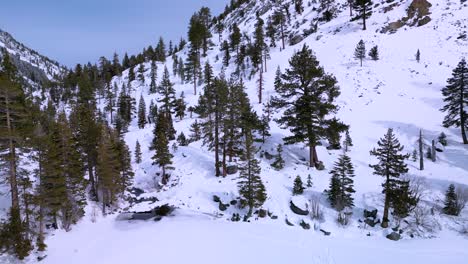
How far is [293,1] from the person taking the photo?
92.2m

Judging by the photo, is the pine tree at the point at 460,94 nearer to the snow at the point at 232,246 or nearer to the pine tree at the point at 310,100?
the pine tree at the point at 310,100

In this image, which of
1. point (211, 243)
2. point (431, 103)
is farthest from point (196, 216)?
point (431, 103)

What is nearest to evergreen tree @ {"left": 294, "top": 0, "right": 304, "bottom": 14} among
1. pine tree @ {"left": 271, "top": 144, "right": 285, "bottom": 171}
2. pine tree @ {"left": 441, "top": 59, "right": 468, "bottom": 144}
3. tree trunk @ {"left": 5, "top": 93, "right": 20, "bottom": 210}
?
pine tree @ {"left": 441, "top": 59, "right": 468, "bottom": 144}

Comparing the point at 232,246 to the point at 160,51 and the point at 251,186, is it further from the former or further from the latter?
the point at 160,51

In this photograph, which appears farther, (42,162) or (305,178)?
(305,178)

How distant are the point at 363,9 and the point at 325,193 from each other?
56.7 m

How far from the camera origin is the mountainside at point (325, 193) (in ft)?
58.1

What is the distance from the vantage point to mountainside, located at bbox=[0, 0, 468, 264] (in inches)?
698

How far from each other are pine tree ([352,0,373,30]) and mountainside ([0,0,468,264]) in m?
8.23

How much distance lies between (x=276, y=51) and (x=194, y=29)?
1014 inches

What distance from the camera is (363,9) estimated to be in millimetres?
63250

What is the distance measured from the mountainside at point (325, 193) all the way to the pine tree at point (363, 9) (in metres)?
8.23

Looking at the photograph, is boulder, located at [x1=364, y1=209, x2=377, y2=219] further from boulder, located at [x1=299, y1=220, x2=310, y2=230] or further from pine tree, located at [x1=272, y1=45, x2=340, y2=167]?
pine tree, located at [x1=272, y1=45, x2=340, y2=167]

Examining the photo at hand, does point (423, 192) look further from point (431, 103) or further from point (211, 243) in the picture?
point (431, 103)
